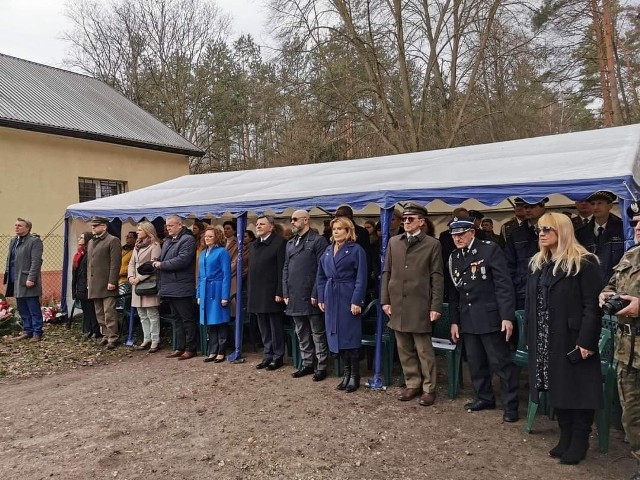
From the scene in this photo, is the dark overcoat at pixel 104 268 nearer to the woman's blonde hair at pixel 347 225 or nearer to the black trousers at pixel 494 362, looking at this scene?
the woman's blonde hair at pixel 347 225

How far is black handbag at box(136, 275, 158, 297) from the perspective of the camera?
624 cm

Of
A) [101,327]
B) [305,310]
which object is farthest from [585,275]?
[101,327]

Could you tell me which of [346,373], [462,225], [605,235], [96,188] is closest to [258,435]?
[346,373]

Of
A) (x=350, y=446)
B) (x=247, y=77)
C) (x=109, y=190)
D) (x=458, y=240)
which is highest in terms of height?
(x=247, y=77)

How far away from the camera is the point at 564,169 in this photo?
13.2 ft

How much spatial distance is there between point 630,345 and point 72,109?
49.9ft

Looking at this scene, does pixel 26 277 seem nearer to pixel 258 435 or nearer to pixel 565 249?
pixel 258 435

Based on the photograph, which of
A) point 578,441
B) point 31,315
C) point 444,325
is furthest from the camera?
point 31,315

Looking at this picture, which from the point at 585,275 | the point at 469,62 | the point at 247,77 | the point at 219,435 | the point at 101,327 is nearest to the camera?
the point at 585,275

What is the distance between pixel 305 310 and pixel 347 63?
11.8 m

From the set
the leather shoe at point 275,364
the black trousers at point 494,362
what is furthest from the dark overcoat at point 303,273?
the black trousers at point 494,362

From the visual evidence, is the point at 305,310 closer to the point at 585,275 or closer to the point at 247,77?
the point at 585,275

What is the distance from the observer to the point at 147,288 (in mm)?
6238

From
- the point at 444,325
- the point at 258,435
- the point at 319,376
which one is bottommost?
the point at 258,435
